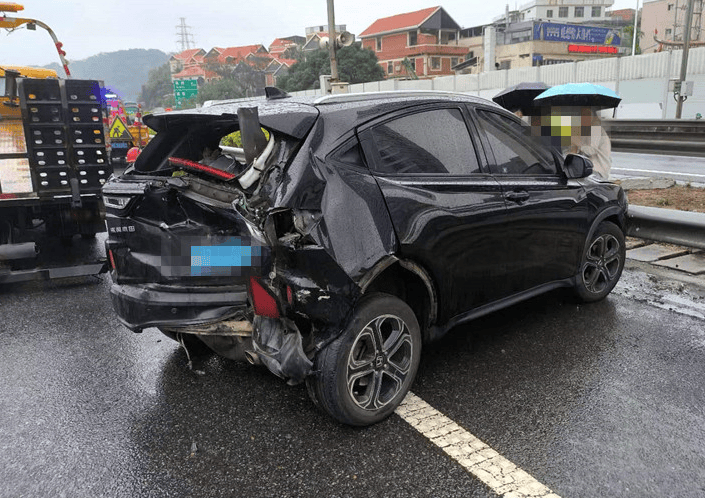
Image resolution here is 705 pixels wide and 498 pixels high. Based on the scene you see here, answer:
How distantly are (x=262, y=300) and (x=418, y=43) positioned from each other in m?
76.3

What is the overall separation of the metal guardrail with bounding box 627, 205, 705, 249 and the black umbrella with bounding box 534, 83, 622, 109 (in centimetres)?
110

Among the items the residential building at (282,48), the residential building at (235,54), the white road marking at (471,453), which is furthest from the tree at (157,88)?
the white road marking at (471,453)

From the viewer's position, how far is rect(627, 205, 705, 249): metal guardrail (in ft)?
18.9

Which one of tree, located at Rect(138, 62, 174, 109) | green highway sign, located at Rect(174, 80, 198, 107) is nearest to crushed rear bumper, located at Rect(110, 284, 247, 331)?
green highway sign, located at Rect(174, 80, 198, 107)

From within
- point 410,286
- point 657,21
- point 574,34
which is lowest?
point 410,286

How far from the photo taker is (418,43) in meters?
74.1

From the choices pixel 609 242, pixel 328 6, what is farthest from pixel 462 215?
pixel 328 6

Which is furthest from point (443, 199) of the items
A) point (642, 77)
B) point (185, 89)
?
point (185, 89)

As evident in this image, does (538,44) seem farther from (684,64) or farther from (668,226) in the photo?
(668,226)

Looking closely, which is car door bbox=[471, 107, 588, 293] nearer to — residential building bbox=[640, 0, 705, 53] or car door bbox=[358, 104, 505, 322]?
car door bbox=[358, 104, 505, 322]

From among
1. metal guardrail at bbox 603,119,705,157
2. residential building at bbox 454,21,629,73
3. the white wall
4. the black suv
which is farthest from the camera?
residential building at bbox 454,21,629,73

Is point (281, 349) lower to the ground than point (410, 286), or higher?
lower

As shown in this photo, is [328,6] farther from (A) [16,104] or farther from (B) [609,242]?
(B) [609,242]

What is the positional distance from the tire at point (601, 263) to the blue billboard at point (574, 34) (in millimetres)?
75578
